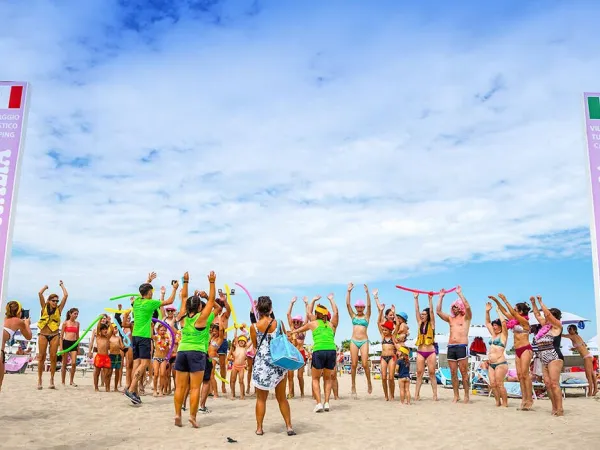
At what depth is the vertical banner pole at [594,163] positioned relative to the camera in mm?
5430

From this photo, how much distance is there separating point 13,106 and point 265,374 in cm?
432

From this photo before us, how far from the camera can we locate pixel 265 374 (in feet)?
20.9

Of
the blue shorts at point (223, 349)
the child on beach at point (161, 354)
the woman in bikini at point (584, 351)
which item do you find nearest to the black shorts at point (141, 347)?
the child on beach at point (161, 354)

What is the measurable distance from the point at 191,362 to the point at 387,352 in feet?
15.4

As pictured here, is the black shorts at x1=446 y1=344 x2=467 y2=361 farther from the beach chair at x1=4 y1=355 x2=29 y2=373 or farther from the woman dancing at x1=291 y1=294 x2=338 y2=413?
the beach chair at x1=4 y1=355 x2=29 y2=373

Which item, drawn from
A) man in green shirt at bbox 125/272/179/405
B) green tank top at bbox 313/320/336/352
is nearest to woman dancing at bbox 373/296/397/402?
green tank top at bbox 313/320/336/352

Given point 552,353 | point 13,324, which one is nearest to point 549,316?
point 552,353

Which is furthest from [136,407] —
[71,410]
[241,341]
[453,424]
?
[453,424]

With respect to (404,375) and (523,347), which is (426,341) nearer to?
(404,375)

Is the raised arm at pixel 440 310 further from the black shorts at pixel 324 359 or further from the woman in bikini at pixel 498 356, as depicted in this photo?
the black shorts at pixel 324 359

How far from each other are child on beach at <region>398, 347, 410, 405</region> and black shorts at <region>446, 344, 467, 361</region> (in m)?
0.88

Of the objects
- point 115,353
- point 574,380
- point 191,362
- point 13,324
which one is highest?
point 13,324

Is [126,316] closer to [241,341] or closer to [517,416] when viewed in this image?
[241,341]

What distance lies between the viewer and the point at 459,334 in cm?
1020
